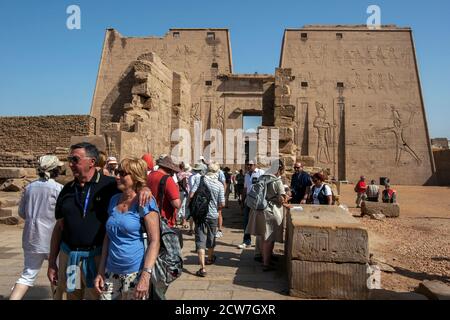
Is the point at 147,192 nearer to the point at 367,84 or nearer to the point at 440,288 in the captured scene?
the point at 440,288

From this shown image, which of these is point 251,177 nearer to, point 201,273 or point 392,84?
point 201,273

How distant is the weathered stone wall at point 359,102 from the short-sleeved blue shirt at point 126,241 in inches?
946

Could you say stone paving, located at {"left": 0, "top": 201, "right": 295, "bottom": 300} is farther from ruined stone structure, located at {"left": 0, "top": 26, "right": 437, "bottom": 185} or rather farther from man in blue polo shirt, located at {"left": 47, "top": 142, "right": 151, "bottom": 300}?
ruined stone structure, located at {"left": 0, "top": 26, "right": 437, "bottom": 185}

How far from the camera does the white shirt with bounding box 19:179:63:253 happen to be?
11.7 ft

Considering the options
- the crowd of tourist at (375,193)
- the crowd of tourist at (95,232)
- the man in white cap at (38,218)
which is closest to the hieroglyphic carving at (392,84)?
the crowd of tourist at (375,193)

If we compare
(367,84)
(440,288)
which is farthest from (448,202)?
(440,288)

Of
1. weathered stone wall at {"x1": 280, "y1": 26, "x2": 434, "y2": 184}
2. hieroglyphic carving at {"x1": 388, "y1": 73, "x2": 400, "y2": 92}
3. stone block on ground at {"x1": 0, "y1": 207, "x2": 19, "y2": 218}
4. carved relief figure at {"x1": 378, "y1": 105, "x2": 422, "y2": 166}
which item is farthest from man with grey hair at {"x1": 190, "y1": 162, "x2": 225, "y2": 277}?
hieroglyphic carving at {"x1": 388, "y1": 73, "x2": 400, "y2": 92}

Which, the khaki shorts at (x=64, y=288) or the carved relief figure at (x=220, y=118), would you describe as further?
the carved relief figure at (x=220, y=118)

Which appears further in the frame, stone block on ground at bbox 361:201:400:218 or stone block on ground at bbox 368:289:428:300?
stone block on ground at bbox 361:201:400:218

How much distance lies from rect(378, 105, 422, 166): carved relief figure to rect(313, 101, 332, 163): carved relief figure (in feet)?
12.3

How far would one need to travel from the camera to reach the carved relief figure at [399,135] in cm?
2644

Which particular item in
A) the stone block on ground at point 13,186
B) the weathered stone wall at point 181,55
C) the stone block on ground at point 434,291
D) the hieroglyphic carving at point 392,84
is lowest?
the stone block on ground at point 434,291

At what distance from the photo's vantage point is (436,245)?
28.0 ft

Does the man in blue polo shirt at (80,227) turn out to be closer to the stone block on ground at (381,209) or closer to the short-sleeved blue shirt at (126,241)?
the short-sleeved blue shirt at (126,241)
